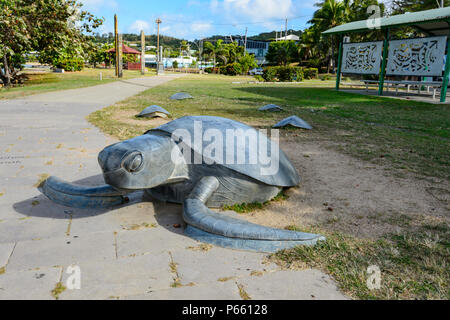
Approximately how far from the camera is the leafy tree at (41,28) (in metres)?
14.6

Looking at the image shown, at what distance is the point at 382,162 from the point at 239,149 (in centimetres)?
273

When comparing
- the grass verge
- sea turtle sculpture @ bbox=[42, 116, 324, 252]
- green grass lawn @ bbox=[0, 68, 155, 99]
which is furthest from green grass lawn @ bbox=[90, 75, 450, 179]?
green grass lawn @ bbox=[0, 68, 155, 99]

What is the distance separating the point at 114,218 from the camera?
113 inches

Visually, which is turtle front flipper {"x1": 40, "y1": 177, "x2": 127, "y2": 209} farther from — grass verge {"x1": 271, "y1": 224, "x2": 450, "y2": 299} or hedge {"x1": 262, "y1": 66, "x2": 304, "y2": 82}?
hedge {"x1": 262, "y1": 66, "x2": 304, "y2": 82}

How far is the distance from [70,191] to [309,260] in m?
2.24

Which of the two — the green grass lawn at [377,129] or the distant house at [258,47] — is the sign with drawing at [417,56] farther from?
the distant house at [258,47]

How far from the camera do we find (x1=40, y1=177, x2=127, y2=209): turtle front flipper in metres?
3.06

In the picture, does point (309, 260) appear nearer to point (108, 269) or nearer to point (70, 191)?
point (108, 269)

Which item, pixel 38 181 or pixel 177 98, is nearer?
pixel 38 181

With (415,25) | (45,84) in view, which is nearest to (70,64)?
(45,84)

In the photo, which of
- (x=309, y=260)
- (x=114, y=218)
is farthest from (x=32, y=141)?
(x=309, y=260)

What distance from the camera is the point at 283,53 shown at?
5359 centimetres

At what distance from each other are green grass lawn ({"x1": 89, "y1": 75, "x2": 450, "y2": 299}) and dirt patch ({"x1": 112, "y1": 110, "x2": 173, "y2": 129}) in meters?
0.02

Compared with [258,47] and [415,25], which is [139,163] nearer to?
[415,25]
